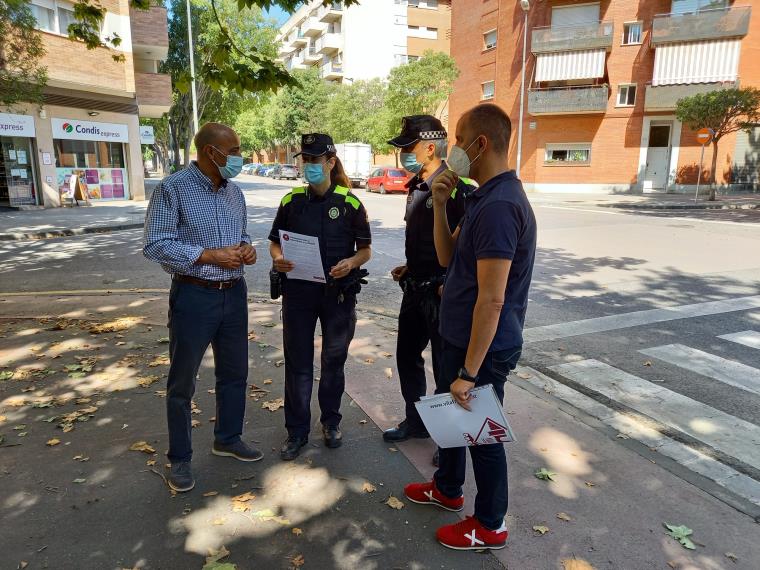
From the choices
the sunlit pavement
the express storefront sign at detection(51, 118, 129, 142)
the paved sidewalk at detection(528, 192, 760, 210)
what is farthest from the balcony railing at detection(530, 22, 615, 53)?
the sunlit pavement

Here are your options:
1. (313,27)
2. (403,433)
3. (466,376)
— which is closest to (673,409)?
(403,433)

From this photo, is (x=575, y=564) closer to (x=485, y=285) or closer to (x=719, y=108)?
(x=485, y=285)

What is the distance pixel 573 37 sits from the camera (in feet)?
98.0

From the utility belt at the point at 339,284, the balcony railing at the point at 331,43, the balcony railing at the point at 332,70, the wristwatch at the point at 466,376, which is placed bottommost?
the wristwatch at the point at 466,376

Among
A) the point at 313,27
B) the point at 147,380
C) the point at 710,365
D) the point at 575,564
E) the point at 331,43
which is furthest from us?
the point at 313,27

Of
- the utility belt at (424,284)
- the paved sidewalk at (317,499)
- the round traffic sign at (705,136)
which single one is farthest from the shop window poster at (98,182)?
the round traffic sign at (705,136)

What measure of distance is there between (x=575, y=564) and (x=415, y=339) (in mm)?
1562

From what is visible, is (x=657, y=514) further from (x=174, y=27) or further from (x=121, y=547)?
(x=174, y=27)

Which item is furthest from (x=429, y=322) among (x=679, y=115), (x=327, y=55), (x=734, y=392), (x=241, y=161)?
(x=327, y=55)

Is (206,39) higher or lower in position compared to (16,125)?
higher

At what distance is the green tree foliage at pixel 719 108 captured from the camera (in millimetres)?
21625

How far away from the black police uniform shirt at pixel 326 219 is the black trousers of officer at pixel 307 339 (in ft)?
0.74

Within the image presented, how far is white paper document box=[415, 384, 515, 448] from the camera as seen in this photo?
8.04ft

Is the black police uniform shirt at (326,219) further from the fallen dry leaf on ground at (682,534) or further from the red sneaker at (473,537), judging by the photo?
the fallen dry leaf on ground at (682,534)
